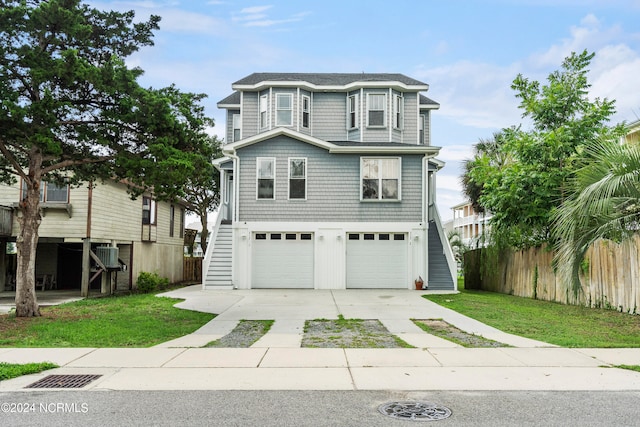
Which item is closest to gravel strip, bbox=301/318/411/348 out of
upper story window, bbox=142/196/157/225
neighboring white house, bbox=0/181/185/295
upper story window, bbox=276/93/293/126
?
neighboring white house, bbox=0/181/185/295

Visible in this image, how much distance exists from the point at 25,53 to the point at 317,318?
333 inches

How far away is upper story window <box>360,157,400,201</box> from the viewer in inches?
778

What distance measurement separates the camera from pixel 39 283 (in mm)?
22641

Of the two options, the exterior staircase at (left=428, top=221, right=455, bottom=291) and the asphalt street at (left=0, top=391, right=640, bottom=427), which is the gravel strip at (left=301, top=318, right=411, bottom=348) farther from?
the exterior staircase at (left=428, top=221, right=455, bottom=291)

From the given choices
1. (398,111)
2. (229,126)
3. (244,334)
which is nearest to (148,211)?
(229,126)

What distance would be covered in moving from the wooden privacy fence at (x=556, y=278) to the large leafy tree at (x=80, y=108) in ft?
29.3

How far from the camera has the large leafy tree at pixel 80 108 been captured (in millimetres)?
10625

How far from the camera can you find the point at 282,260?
64.8 feet

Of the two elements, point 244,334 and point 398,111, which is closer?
point 244,334

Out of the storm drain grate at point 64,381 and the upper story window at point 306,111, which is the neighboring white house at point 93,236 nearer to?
the upper story window at point 306,111

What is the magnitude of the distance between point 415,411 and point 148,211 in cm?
2259

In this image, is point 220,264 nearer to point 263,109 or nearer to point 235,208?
point 235,208

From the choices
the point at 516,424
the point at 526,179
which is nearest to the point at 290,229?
the point at 526,179

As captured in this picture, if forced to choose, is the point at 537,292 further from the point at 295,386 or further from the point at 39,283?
the point at 39,283
